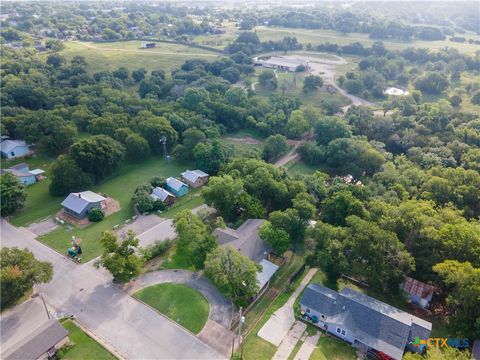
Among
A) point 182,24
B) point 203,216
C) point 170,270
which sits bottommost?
point 170,270

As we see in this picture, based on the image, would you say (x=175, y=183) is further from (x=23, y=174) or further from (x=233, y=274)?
(x=233, y=274)

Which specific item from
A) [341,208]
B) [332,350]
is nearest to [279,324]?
[332,350]

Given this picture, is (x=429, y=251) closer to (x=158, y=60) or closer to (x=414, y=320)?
(x=414, y=320)

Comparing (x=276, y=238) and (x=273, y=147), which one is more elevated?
(x=276, y=238)

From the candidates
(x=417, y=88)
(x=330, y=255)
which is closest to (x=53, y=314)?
(x=330, y=255)

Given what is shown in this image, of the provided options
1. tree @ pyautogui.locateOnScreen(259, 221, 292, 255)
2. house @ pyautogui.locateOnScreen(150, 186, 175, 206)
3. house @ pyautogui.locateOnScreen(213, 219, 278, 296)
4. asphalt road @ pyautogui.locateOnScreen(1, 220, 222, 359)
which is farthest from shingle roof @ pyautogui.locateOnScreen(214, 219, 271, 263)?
house @ pyautogui.locateOnScreen(150, 186, 175, 206)

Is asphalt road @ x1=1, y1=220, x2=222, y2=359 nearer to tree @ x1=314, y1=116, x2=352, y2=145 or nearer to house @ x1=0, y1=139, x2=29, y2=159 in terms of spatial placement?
house @ x1=0, y1=139, x2=29, y2=159
